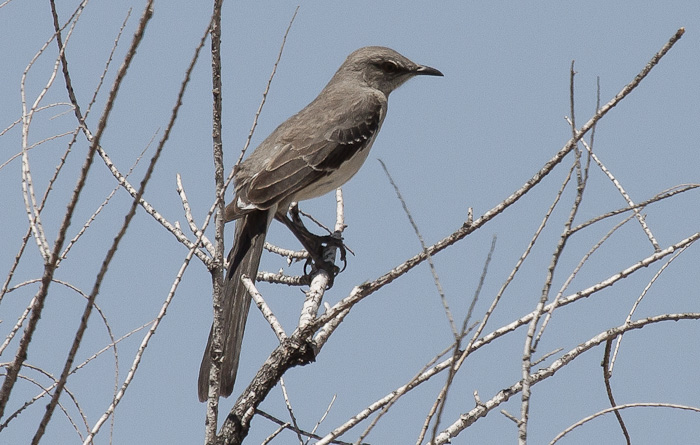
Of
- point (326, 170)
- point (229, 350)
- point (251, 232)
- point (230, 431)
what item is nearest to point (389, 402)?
point (230, 431)

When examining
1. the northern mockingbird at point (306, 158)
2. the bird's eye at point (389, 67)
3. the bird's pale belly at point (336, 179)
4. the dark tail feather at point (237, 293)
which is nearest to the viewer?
the dark tail feather at point (237, 293)

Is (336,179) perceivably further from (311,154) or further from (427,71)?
(427,71)

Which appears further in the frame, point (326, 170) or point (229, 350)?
point (326, 170)

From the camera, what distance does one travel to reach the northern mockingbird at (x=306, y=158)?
5.31 meters

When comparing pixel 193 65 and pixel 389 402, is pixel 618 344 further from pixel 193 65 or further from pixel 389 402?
pixel 193 65

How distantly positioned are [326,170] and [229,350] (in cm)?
214

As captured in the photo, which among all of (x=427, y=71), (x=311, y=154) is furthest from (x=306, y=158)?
(x=427, y=71)

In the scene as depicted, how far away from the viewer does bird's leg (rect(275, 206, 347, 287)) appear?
230 inches

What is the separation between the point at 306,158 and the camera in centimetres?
638

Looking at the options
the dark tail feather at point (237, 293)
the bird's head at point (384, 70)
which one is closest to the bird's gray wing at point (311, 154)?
the dark tail feather at point (237, 293)

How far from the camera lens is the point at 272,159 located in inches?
250

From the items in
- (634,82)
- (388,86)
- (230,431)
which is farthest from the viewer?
(388,86)

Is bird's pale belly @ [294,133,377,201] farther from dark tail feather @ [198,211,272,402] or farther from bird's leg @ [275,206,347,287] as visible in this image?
dark tail feather @ [198,211,272,402]

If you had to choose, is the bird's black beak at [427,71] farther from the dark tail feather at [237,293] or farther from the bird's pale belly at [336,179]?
the dark tail feather at [237,293]
